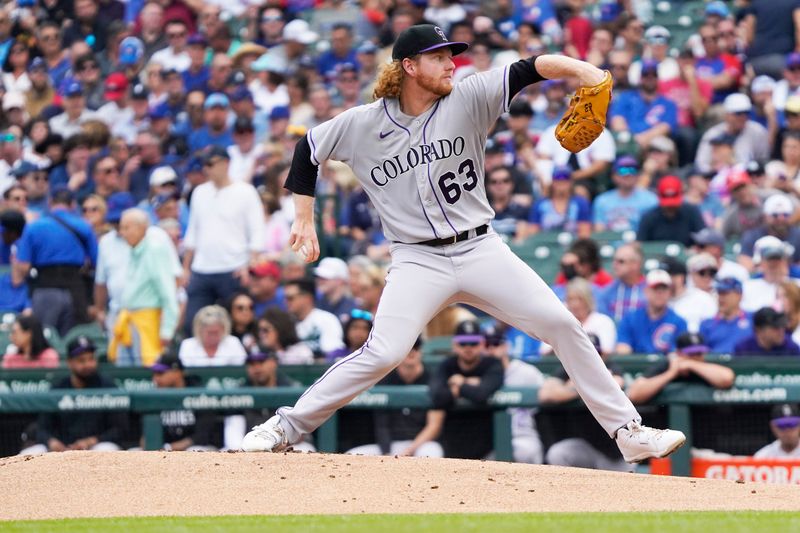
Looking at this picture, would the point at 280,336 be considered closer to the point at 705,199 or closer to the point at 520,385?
the point at 520,385

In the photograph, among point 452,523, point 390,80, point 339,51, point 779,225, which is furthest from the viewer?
point 339,51

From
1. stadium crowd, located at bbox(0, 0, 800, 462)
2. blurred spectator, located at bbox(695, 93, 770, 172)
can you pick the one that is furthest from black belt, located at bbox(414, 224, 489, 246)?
blurred spectator, located at bbox(695, 93, 770, 172)

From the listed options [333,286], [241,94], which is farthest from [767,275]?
[241,94]

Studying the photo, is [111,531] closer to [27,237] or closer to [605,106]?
[605,106]

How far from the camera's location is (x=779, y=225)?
10.7 metres

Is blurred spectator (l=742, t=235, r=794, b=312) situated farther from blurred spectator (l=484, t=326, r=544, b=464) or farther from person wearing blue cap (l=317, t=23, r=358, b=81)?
person wearing blue cap (l=317, t=23, r=358, b=81)

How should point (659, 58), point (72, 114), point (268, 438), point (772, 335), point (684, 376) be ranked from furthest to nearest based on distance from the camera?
1. point (72, 114)
2. point (659, 58)
3. point (772, 335)
4. point (684, 376)
5. point (268, 438)

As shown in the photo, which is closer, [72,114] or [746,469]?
[746,469]

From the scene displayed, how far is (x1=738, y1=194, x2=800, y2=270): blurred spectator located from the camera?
421 inches

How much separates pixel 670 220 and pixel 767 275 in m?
1.20

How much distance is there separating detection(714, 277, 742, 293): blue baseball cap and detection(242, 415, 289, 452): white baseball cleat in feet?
13.5

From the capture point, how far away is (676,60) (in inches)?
534

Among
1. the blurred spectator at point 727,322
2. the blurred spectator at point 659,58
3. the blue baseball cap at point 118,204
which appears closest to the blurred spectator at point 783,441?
the blurred spectator at point 727,322

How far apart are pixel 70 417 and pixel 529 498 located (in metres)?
4.45
